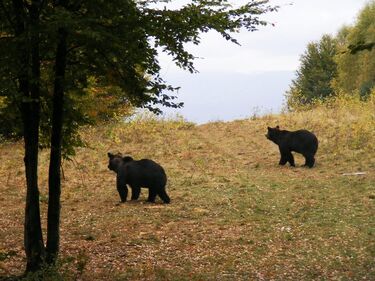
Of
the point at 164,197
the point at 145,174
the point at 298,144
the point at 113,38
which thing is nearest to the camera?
the point at 113,38

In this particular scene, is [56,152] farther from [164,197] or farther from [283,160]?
[283,160]

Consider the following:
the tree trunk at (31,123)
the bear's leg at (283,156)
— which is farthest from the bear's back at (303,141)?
the tree trunk at (31,123)

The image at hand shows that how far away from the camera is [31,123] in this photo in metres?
8.01

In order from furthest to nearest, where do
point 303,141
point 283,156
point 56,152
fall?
point 283,156, point 303,141, point 56,152

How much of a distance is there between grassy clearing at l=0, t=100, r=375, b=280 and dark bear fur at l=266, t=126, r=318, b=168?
0.67 meters

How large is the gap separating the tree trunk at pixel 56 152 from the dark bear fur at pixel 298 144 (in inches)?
500

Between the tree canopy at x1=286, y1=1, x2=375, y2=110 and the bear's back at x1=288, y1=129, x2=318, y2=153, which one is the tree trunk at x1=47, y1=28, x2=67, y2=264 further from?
the tree canopy at x1=286, y1=1, x2=375, y2=110

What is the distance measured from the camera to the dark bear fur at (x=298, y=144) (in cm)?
1925

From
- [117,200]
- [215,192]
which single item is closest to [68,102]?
[117,200]

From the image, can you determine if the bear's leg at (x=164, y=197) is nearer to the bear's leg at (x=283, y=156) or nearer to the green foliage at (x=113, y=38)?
the green foliage at (x=113, y=38)

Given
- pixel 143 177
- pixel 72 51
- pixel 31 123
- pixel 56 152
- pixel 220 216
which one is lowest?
pixel 220 216

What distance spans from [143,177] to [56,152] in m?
5.87

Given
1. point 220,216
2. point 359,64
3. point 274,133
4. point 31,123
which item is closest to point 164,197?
point 220,216

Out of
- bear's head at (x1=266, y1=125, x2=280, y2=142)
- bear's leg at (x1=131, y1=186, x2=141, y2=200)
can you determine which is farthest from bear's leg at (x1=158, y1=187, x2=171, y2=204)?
bear's head at (x1=266, y1=125, x2=280, y2=142)
